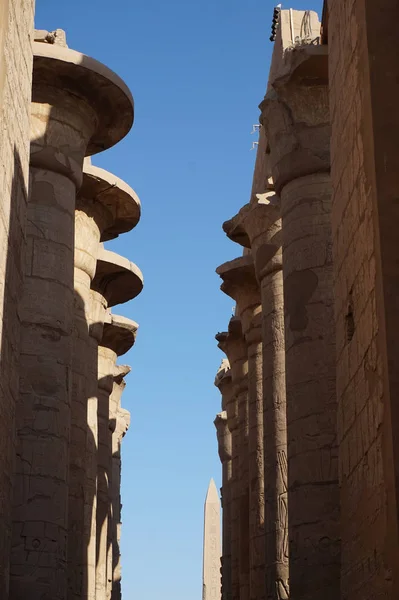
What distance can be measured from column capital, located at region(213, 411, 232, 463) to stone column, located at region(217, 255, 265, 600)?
8.47 m

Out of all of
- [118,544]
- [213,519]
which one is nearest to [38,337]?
[118,544]

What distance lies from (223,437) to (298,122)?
54.2 ft

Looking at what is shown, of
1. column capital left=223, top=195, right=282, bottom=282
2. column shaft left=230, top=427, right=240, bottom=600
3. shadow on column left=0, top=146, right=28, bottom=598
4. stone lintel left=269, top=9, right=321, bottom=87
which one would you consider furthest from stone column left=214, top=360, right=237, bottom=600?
shadow on column left=0, top=146, right=28, bottom=598

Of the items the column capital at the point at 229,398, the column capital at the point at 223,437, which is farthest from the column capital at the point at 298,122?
the column capital at the point at 223,437

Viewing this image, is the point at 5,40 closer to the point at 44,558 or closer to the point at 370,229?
the point at 370,229

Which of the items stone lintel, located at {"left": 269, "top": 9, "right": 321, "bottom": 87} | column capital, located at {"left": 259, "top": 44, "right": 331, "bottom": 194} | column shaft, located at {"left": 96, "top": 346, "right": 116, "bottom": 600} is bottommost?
column shaft, located at {"left": 96, "top": 346, "right": 116, "bottom": 600}

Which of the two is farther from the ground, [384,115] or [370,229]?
[384,115]

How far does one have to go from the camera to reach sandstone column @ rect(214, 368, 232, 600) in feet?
82.2

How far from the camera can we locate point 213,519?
39.4 metres

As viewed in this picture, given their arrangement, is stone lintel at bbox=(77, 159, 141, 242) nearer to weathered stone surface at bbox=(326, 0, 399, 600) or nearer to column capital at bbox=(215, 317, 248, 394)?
column capital at bbox=(215, 317, 248, 394)

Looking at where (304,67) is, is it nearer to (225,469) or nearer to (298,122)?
(298,122)

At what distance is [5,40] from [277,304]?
8982 mm

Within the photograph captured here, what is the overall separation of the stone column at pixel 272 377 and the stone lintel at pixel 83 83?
412 centimetres

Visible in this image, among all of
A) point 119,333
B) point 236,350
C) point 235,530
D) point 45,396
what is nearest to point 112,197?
point 45,396
